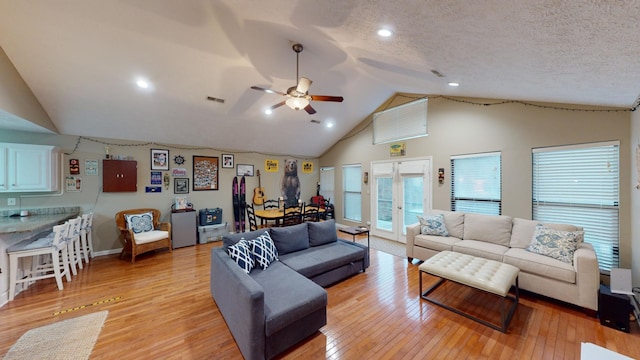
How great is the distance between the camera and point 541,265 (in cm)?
282

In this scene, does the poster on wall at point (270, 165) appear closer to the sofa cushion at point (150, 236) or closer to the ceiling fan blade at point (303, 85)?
the sofa cushion at point (150, 236)

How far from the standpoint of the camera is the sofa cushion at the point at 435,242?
146 inches

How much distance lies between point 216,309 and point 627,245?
5.34 m

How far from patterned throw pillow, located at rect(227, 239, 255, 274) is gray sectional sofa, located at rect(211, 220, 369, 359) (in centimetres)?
6

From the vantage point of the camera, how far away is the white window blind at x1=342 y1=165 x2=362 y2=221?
6.71 meters

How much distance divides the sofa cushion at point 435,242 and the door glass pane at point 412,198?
1.23 metres

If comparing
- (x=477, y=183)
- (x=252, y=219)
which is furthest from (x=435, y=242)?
(x=252, y=219)

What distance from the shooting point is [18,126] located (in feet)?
11.8

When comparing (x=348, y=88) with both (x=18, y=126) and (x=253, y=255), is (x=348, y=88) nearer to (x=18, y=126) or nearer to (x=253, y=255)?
(x=253, y=255)

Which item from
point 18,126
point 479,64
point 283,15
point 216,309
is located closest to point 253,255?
point 216,309

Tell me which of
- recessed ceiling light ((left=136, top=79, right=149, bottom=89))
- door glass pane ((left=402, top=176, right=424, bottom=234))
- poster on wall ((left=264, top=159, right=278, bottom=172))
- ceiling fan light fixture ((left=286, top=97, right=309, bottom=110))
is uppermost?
recessed ceiling light ((left=136, top=79, right=149, bottom=89))

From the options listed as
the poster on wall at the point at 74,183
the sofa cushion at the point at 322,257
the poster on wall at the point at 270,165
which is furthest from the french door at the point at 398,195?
the poster on wall at the point at 74,183

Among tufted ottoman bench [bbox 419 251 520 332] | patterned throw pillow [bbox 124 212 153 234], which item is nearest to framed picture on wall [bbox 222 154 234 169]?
patterned throw pillow [bbox 124 212 153 234]

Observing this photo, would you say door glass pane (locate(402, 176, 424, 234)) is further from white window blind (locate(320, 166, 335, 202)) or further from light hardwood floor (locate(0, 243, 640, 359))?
white window blind (locate(320, 166, 335, 202))
